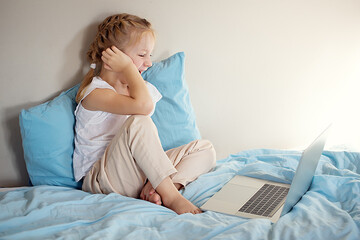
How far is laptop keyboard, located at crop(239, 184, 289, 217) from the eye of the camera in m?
1.42

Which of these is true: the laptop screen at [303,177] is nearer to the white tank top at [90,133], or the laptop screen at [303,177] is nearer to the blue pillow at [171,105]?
the blue pillow at [171,105]

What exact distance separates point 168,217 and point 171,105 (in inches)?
27.3

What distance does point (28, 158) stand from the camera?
1622mm

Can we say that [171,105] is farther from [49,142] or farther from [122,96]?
[49,142]

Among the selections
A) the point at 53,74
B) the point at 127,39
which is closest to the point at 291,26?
the point at 127,39

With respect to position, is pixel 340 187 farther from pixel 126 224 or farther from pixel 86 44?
pixel 86 44

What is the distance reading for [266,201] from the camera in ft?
4.89

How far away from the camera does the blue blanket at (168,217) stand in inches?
47.3

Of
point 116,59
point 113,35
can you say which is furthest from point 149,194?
point 113,35

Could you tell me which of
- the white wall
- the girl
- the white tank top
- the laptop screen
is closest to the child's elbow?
the girl

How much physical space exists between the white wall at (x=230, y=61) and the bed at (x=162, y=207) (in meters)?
0.16

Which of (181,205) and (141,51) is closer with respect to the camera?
(181,205)

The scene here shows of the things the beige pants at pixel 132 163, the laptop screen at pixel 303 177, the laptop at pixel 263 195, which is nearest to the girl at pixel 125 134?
the beige pants at pixel 132 163

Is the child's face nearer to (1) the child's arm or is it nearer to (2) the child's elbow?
(1) the child's arm
